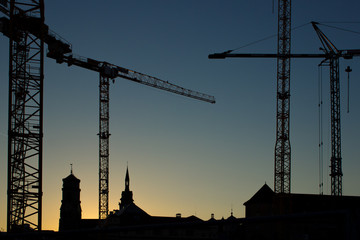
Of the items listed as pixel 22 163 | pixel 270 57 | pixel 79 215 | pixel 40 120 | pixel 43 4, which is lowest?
pixel 79 215

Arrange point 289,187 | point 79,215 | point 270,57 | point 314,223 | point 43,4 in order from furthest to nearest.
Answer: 1. point 79,215
2. point 270,57
3. point 289,187
4. point 43,4
5. point 314,223

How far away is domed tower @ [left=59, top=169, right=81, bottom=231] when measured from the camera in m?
135

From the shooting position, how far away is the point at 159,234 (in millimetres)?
7562

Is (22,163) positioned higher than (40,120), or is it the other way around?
(40,120)

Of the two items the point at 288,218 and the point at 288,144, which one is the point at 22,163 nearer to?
the point at 288,218

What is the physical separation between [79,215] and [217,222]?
13673 centimetres

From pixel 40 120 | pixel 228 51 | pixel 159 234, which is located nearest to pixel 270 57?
pixel 228 51

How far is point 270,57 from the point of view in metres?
93.1

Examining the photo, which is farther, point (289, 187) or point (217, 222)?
point (289, 187)

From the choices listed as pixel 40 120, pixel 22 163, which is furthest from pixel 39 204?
pixel 40 120

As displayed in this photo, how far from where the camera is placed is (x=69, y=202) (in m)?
135

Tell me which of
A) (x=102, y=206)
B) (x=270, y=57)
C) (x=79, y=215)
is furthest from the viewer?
(x=79, y=215)

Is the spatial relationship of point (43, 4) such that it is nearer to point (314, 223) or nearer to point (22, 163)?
point (22, 163)

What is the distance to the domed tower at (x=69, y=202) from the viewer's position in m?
135
